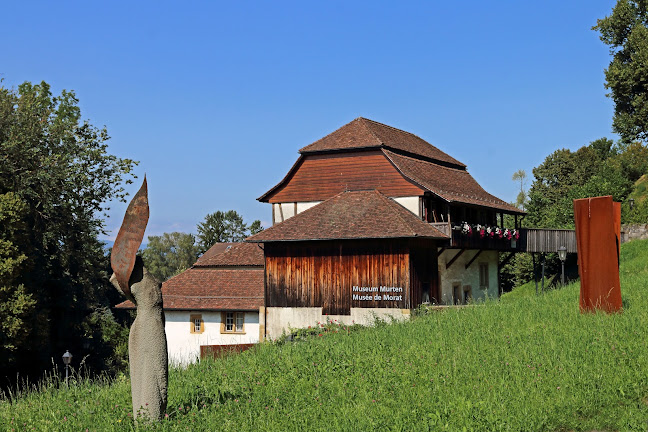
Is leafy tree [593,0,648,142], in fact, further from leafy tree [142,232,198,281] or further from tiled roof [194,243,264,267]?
leafy tree [142,232,198,281]

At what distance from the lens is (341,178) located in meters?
34.0

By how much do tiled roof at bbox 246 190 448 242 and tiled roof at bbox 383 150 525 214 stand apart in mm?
1881

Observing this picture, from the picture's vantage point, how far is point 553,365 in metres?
11.4

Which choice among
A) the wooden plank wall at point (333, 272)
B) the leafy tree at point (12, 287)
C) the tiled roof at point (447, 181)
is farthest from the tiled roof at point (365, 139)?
the leafy tree at point (12, 287)

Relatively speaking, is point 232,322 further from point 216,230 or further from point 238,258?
point 216,230

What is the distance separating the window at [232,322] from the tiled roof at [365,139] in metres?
9.07

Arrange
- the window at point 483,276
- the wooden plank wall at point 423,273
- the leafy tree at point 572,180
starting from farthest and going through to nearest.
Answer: the leafy tree at point 572,180, the window at point 483,276, the wooden plank wall at point 423,273

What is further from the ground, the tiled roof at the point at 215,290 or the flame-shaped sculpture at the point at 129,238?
the flame-shaped sculpture at the point at 129,238

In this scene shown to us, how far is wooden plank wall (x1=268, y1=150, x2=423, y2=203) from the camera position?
32.5 m

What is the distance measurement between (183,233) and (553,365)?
373ft

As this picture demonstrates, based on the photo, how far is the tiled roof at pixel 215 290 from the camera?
34.6 metres

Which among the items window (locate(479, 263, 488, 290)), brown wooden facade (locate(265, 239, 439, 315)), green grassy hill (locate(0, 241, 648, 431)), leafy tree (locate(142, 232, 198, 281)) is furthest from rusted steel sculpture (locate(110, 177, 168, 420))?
leafy tree (locate(142, 232, 198, 281))

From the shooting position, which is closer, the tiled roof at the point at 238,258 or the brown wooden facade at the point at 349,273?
the brown wooden facade at the point at 349,273

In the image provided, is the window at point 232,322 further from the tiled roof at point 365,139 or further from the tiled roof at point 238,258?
the tiled roof at point 365,139
